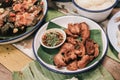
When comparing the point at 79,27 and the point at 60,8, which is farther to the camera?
the point at 60,8

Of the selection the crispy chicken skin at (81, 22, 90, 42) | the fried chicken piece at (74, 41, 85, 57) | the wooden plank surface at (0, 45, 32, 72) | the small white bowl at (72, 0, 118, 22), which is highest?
the small white bowl at (72, 0, 118, 22)

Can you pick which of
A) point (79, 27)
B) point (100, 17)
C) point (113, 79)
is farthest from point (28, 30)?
point (113, 79)

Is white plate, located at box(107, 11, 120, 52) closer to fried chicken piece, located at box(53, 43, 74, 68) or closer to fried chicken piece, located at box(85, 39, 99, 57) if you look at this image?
fried chicken piece, located at box(85, 39, 99, 57)

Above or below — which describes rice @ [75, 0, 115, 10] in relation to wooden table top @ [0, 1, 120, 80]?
above

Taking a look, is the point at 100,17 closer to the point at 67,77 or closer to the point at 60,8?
the point at 60,8

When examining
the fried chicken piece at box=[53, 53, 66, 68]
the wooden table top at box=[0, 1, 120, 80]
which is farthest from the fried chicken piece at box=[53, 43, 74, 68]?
the wooden table top at box=[0, 1, 120, 80]

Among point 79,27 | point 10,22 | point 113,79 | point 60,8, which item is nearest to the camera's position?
point 113,79

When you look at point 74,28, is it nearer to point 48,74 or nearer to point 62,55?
point 62,55
